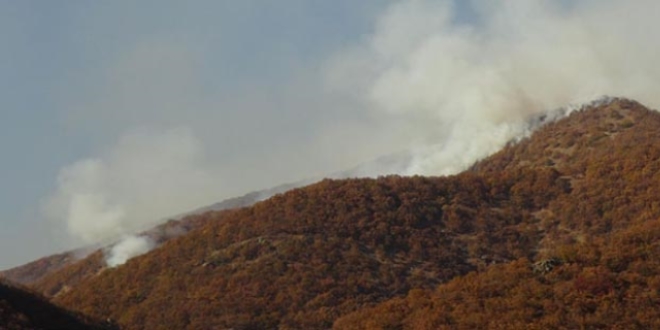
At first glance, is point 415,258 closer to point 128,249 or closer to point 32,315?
point 32,315

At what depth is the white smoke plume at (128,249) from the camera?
5330 inches

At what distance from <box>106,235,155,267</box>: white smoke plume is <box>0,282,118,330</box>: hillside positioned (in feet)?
308

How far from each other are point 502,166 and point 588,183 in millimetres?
50670

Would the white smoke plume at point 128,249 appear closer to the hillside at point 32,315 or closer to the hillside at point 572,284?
the hillside at point 572,284

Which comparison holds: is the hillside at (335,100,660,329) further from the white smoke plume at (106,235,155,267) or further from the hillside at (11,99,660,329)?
→ the white smoke plume at (106,235,155,267)

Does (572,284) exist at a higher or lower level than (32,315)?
lower

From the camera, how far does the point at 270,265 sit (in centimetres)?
8700

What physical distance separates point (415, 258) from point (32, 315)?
55.9 metres

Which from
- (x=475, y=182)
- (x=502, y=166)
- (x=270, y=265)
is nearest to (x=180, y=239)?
(x=270, y=265)

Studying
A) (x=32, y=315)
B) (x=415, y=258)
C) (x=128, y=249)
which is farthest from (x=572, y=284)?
(x=128, y=249)

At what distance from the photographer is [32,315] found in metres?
37.7

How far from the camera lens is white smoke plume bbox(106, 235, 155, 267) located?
444 ft

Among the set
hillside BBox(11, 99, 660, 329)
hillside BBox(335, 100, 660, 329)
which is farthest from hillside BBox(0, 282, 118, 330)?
hillside BBox(11, 99, 660, 329)

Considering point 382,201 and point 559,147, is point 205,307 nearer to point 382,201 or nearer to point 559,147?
point 382,201
